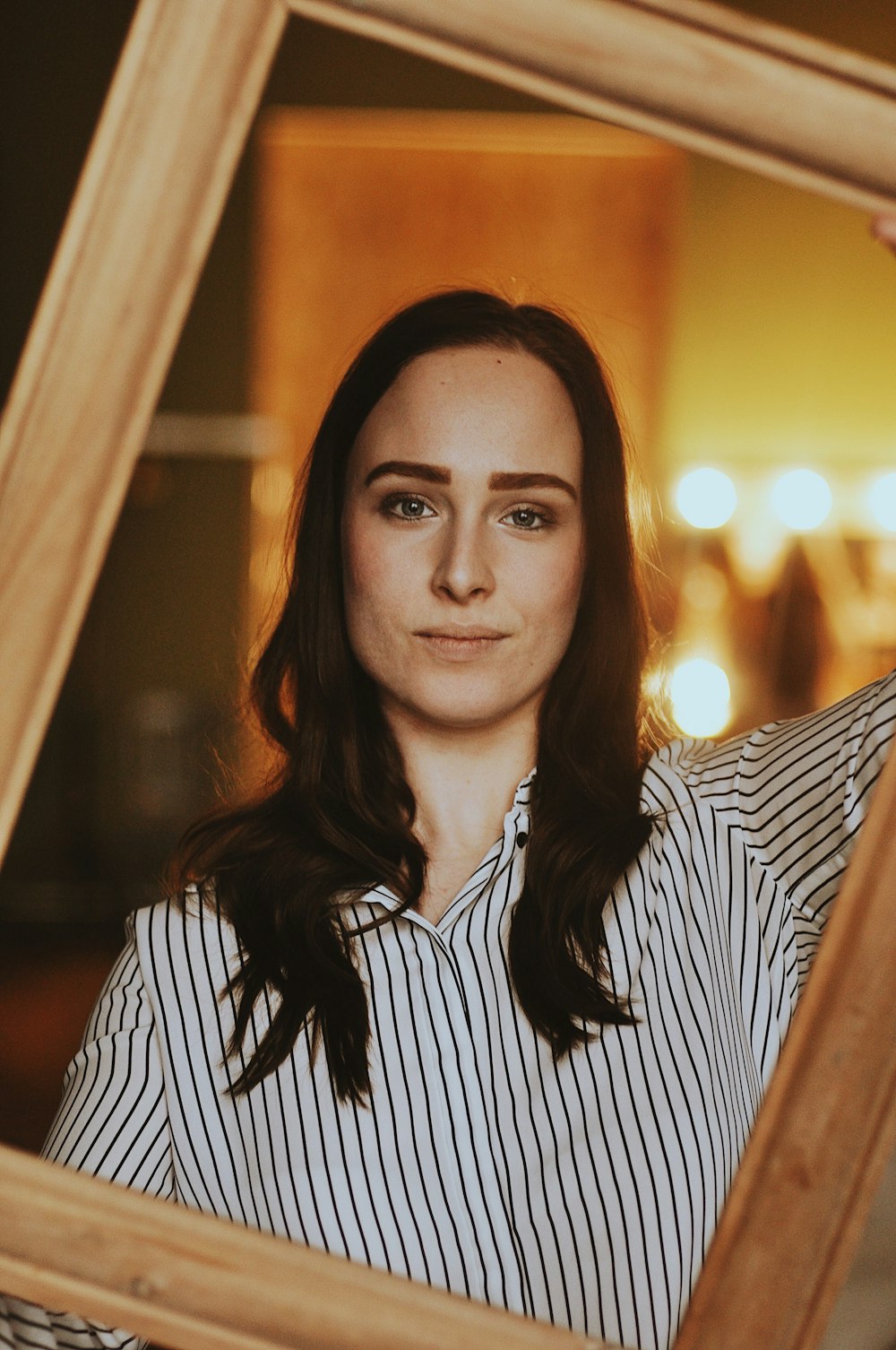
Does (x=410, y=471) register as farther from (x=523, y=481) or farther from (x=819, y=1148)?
(x=819, y=1148)

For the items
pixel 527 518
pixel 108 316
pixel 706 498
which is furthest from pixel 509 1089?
pixel 706 498

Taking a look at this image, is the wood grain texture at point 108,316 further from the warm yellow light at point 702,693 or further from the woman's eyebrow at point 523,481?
the warm yellow light at point 702,693

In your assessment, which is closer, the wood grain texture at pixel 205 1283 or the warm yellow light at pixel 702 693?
the wood grain texture at pixel 205 1283

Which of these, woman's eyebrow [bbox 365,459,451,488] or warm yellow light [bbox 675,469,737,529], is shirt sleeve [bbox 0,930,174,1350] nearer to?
→ woman's eyebrow [bbox 365,459,451,488]

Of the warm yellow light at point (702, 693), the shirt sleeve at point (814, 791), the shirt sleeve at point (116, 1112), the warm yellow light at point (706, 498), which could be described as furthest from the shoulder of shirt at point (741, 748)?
the warm yellow light at point (706, 498)

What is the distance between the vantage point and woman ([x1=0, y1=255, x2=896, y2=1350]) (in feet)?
2.25

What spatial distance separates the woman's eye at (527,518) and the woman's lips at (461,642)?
7cm

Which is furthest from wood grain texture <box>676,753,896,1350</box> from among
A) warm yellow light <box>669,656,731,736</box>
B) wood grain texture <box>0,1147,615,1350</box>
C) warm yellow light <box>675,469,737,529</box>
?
warm yellow light <box>675,469,737,529</box>

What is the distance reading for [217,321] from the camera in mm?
3709

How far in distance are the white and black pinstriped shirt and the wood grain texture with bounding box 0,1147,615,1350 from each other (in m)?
0.18

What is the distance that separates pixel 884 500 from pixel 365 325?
4.71 feet

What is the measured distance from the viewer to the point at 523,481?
0.74 meters

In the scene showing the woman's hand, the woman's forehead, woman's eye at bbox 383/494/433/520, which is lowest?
woman's eye at bbox 383/494/433/520

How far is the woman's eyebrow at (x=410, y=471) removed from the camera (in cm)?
73
